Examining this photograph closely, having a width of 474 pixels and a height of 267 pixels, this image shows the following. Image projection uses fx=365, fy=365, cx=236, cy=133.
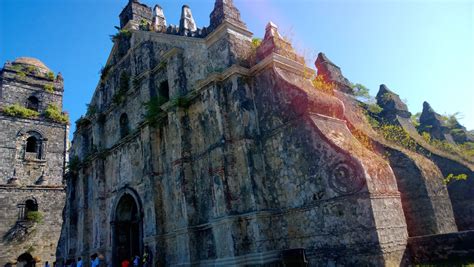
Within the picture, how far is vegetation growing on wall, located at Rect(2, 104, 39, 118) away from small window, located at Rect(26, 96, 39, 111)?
2.42 ft

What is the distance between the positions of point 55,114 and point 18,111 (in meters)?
2.41

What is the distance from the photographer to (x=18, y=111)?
2447 centimetres

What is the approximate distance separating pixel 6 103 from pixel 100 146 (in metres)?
13.4

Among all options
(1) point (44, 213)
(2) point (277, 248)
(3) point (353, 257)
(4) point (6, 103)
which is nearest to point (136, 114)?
(2) point (277, 248)

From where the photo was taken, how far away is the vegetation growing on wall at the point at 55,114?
26016 millimetres

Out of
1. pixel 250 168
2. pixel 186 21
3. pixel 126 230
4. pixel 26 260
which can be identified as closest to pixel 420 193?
pixel 250 168

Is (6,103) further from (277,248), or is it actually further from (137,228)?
(277,248)

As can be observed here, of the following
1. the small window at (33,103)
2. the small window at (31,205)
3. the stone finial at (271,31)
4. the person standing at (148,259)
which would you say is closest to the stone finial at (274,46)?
the stone finial at (271,31)

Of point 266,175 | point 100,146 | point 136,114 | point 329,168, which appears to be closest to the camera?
point 329,168

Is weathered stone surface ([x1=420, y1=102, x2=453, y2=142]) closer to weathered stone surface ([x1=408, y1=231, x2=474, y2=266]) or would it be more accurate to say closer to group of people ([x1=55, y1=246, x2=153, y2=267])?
weathered stone surface ([x1=408, y1=231, x2=474, y2=266])

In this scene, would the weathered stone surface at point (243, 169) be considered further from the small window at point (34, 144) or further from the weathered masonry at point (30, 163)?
the small window at point (34, 144)

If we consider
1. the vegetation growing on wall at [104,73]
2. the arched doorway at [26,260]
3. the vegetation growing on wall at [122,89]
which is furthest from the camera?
the arched doorway at [26,260]

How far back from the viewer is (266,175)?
8828 millimetres

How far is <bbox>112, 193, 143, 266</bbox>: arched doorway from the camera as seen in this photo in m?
13.1
